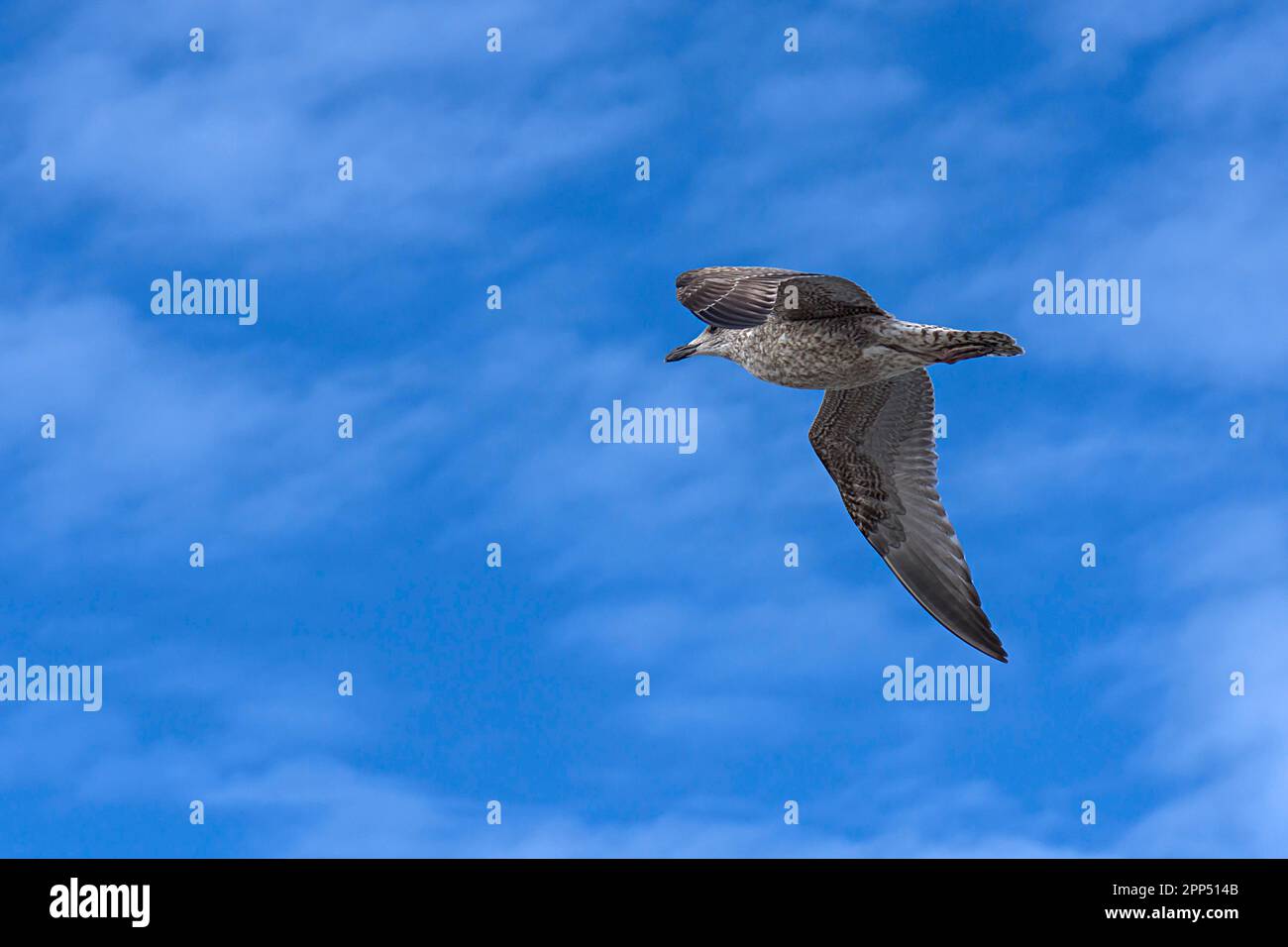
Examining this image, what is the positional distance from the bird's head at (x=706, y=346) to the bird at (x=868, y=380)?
2 cm

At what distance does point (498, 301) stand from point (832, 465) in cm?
528

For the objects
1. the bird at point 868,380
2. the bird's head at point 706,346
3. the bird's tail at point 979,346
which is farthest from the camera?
the bird's head at point 706,346

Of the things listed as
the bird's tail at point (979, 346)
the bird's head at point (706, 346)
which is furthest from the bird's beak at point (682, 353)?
the bird's tail at point (979, 346)

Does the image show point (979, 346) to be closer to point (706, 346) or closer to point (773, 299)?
point (773, 299)

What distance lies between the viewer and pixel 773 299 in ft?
48.1

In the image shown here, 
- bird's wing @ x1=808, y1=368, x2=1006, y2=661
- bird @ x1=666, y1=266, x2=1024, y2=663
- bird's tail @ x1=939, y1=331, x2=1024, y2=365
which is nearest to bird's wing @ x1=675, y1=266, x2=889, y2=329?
bird @ x1=666, y1=266, x2=1024, y2=663

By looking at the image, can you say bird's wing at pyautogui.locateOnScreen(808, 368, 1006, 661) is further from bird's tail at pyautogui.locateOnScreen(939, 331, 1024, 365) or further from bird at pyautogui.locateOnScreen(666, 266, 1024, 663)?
bird's tail at pyautogui.locateOnScreen(939, 331, 1024, 365)

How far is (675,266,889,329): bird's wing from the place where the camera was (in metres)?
14.1

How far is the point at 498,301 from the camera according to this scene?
766 inches

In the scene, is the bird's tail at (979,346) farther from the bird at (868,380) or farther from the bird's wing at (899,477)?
the bird's wing at (899,477)

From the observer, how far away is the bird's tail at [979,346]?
45.4ft

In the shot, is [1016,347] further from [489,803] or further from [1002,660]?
[489,803]
